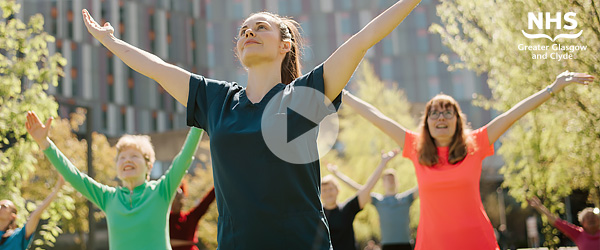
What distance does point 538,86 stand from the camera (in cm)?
809

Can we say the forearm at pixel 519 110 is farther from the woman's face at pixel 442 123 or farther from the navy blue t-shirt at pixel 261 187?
the navy blue t-shirt at pixel 261 187

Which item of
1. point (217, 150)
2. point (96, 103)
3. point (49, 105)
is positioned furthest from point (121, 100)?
point (217, 150)

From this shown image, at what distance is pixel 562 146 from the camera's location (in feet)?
30.5

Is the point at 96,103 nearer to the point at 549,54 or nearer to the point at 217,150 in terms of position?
the point at 549,54

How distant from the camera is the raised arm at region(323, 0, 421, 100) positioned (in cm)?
218

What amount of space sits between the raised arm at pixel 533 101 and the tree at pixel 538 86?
2.69 meters

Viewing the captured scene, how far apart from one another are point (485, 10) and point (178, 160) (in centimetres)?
622

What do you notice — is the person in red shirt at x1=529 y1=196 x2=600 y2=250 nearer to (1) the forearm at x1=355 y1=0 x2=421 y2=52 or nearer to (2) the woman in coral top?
(2) the woman in coral top

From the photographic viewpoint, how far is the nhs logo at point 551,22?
22.7 ft

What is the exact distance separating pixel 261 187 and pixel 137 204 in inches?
109

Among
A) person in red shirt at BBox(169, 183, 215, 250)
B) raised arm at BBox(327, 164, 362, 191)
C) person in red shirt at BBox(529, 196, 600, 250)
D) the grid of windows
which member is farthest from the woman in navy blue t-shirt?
the grid of windows

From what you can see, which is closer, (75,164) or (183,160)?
(183,160)

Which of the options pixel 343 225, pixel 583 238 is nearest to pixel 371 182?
pixel 343 225

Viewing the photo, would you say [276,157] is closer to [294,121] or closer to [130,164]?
[294,121]
